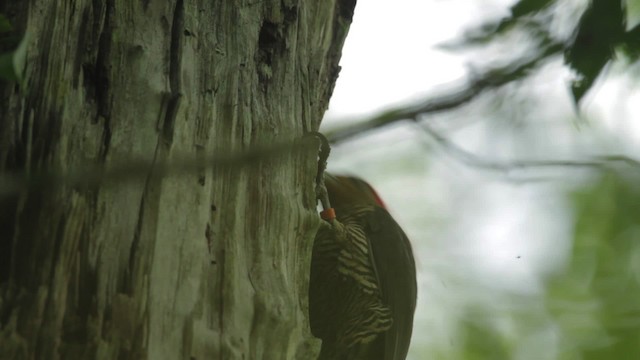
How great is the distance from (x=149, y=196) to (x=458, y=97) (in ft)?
2.16

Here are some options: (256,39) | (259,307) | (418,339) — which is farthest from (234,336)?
(418,339)

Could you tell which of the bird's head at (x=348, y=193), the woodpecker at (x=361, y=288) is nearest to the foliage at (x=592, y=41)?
the woodpecker at (x=361, y=288)

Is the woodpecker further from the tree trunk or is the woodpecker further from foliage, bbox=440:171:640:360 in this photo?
the tree trunk

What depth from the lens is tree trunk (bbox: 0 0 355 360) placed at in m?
1.61

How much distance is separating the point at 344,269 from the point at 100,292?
1.60 meters

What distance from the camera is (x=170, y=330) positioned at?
1.70 meters

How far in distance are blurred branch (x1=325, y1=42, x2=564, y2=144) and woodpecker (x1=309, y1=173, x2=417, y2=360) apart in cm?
143

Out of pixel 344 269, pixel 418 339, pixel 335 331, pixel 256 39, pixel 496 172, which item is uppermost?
pixel 256 39

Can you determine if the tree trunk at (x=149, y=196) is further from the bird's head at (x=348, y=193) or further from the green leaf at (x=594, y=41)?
the bird's head at (x=348, y=193)

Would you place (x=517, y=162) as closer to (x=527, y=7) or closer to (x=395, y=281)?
(x=527, y=7)

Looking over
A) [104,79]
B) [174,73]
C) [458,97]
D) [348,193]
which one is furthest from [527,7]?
[348,193]

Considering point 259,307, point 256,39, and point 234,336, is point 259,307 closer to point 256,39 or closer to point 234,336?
point 234,336

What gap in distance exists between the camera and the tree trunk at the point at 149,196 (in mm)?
1614

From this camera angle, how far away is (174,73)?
1976 mm
